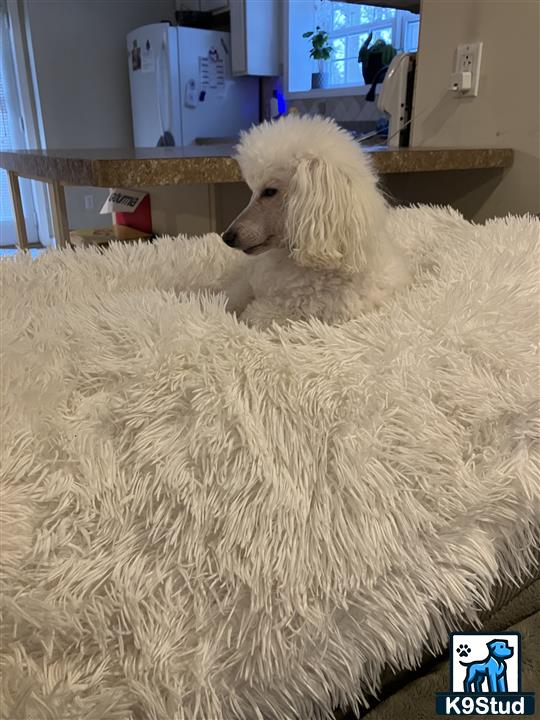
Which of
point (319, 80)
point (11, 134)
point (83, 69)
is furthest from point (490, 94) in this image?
point (11, 134)

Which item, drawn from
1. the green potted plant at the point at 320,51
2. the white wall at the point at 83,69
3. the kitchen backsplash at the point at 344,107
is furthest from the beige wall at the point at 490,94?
the white wall at the point at 83,69

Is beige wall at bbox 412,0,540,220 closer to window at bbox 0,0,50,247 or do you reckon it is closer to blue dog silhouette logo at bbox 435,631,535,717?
blue dog silhouette logo at bbox 435,631,535,717

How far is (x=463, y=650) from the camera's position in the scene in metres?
0.54

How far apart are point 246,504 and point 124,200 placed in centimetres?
150

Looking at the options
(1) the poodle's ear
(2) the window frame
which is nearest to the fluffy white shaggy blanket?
(1) the poodle's ear

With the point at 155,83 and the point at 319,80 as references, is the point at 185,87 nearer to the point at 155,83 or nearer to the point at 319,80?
the point at 155,83

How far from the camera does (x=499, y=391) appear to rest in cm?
55

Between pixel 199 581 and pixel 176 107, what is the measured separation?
3.86 metres

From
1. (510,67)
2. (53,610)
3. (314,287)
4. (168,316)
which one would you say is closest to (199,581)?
(53,610)

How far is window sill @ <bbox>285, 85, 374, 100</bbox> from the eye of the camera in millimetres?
2943

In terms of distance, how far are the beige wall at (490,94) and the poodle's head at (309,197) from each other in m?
0.71

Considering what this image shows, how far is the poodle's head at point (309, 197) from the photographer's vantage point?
2.52 feet

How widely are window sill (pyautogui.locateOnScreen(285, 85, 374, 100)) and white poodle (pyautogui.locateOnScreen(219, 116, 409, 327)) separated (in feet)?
7.46

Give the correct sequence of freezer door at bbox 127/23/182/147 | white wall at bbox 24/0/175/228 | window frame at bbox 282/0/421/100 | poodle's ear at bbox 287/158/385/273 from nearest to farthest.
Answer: poodle's ear at bbox 287/158/385/273
window frame at bbox 282/0/421/100
freezer door at bbox 127/23/182/147
white wall at bbox 24/0/175/228
